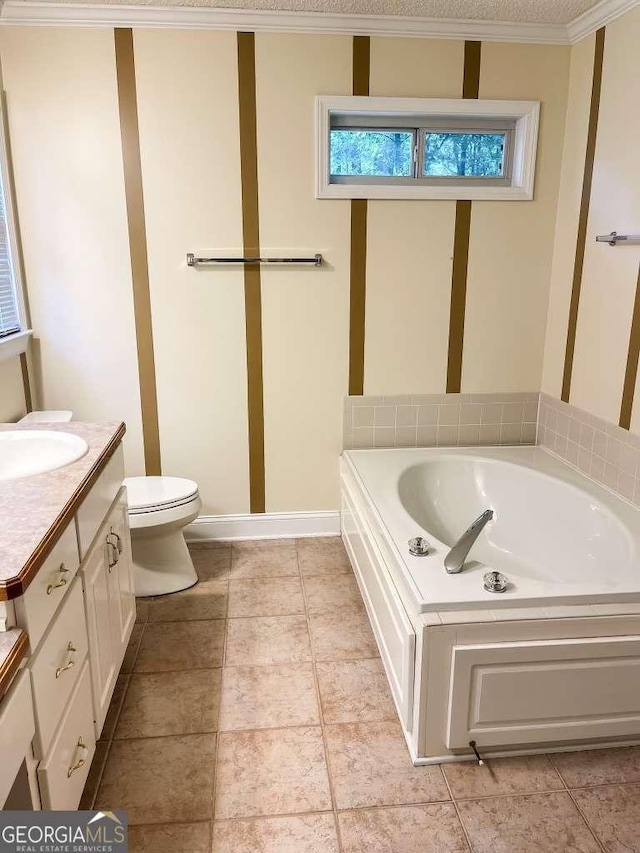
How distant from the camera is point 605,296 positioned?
275 centimetres

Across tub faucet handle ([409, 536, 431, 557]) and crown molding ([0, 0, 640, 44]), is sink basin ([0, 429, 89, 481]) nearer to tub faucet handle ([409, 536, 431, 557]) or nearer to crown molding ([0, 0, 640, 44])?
tub faucet handle ([409, 536, 431, 557])

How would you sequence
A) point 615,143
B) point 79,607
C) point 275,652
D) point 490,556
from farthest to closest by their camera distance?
point 490,556
point 615,143
point 275,652
point 79,607

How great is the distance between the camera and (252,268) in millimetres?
3076

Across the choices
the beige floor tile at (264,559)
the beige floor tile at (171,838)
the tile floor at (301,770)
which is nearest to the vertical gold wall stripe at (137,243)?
the beige floor tile at (264,559)

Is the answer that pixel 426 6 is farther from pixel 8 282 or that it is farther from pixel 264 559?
pixel 264 559

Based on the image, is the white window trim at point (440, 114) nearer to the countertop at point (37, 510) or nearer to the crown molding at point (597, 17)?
the crown molding at point (597, 17)

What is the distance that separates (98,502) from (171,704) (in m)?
0.75

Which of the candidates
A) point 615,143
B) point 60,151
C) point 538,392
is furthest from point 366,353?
point 60,151

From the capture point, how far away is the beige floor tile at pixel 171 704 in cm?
207

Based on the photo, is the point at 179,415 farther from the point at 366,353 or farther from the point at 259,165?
the point at 259,165

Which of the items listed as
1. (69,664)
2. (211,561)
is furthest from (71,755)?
(211,561)

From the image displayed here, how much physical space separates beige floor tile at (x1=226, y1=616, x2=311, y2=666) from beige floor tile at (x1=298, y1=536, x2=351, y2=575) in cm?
43

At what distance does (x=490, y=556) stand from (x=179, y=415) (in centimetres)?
158

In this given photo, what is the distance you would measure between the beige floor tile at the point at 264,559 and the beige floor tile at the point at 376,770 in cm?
108
